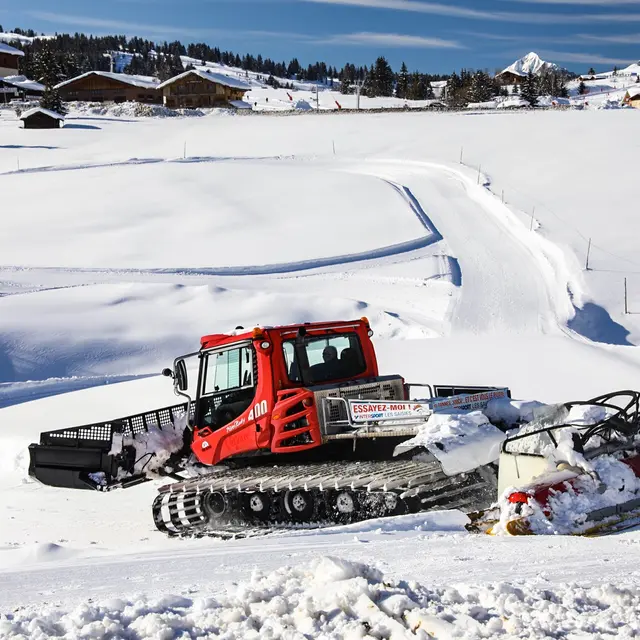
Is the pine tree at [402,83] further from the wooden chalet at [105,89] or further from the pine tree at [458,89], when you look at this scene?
the wooden chalet at [105,89]

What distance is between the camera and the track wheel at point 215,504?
7.96 m

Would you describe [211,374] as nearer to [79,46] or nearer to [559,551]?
[559,551]

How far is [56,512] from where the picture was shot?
361 inches

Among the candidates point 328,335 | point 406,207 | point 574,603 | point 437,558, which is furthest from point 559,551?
point 406,207

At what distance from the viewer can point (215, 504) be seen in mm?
8016

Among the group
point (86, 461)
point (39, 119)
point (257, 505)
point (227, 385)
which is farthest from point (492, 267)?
point (39, 119)

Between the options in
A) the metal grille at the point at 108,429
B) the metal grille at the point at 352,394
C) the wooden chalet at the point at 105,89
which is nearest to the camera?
the metal grille at the point at 352,394

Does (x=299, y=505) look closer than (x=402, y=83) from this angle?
Yes

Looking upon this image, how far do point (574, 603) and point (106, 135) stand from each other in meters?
52.1

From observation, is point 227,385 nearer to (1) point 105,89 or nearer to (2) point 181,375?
(2) point 181,375

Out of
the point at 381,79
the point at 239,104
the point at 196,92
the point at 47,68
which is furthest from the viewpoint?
the point at 381,79

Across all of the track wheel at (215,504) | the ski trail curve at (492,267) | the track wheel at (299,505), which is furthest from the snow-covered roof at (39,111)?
the track wheel at (299,505)

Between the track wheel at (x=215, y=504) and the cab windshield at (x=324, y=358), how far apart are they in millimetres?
1368

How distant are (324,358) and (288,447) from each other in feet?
3.48
